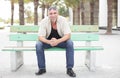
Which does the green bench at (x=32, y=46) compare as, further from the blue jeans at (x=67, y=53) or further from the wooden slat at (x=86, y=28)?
the blue jeans at (x=67, y=53)

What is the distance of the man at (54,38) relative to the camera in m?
7.98

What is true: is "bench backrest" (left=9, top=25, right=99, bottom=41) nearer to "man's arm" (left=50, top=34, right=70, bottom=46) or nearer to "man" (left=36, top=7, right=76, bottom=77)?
"man" (left=36, top=7, right=76, bottom=77)

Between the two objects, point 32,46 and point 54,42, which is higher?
point 54,42

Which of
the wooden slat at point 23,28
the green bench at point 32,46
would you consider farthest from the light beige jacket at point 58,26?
the wooden slat at point 23,28

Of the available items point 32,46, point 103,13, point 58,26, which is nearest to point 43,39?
point 58,26

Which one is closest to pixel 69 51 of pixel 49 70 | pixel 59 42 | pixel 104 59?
pixel 59 42

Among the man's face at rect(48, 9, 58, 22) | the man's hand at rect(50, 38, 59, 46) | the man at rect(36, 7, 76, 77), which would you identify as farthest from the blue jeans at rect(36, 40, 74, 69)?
the man's face at rect(48, 9, 58, 22)

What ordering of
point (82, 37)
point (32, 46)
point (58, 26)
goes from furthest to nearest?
1. point (82, 37)
2. point (32, 46)
3. point (58, 26)

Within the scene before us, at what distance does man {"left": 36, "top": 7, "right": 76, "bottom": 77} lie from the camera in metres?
7.98

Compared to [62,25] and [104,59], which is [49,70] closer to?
[62,25]

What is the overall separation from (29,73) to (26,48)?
1.80 feet

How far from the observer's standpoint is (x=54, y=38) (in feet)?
26.8

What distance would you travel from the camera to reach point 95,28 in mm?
9688

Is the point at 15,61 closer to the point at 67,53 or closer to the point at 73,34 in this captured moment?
the point at 67,53
